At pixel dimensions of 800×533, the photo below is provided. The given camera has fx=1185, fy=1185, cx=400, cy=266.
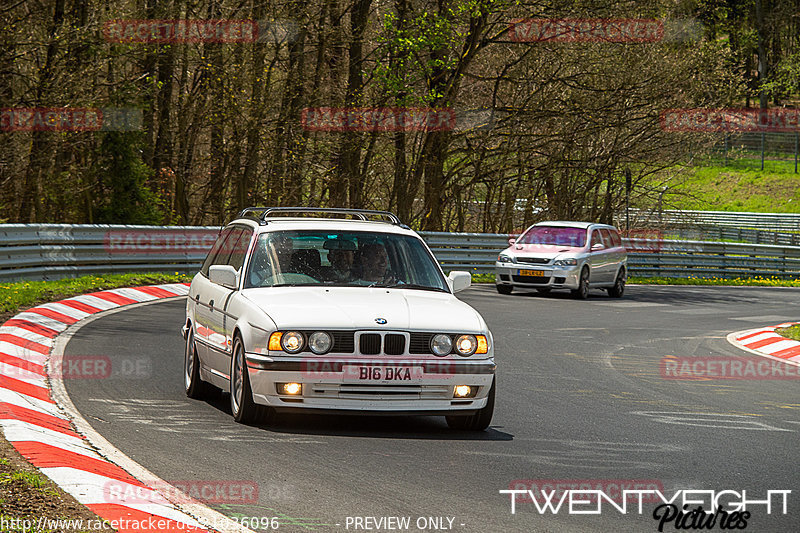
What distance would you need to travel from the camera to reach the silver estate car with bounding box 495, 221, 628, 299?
82.0 ft

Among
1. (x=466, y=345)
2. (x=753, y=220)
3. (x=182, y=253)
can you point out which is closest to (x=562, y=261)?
(x=182, y=253)

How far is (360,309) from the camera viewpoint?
27.5 ft

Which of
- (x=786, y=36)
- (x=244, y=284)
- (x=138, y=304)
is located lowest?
(x=138, y=304)

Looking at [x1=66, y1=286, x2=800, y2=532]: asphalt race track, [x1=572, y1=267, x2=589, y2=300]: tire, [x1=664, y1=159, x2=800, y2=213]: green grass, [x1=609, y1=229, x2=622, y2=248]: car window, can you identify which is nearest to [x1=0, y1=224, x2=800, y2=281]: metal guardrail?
[x1=609, y1=229, x2=622, y2=248]: car window

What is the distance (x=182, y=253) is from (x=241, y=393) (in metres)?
15.4

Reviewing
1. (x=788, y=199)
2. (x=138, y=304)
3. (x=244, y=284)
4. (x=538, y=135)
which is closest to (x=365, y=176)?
(x=538, y=135)

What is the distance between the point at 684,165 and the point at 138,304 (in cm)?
2579

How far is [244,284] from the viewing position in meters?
9.16

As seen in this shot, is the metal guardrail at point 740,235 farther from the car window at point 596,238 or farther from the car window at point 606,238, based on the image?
the car window at point 596,238

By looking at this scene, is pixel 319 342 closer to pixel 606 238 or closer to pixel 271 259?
pixel 271 259

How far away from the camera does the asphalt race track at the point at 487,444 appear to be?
6117 mm

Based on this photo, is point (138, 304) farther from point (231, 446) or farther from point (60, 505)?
point (60, 505)

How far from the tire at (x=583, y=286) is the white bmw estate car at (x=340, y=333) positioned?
15772 mm

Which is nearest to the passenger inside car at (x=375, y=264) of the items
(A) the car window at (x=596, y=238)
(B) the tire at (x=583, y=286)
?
(B) the tire at (x=583, y=286)
